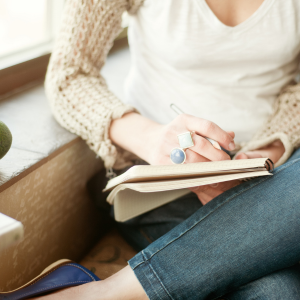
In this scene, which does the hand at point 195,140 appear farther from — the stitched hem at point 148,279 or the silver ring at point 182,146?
the stitched hem at point 148,279

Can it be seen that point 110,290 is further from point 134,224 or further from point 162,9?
point 162,9

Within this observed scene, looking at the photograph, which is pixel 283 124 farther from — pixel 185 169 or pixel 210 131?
pixel 185 169

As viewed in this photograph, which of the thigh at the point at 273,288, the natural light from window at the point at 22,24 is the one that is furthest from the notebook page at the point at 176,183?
the natural light from window at the point at 22,24

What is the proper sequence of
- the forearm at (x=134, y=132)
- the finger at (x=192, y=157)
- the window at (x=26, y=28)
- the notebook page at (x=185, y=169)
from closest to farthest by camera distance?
the notebook page at (x=185, y=169), the finger at (x=192, y=157), the forearm at (x=134, y=132), the window at (x=26, y=28)

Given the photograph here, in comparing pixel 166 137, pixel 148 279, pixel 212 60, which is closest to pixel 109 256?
pixel 148 279

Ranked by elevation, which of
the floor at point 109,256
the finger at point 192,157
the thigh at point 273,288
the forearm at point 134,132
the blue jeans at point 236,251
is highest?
the finger at point 192,157

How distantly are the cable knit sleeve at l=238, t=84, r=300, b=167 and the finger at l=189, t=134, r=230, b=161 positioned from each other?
0.25m

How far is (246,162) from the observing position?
419mm

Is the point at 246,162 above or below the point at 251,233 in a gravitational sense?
above

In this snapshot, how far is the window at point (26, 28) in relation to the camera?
3.09ft

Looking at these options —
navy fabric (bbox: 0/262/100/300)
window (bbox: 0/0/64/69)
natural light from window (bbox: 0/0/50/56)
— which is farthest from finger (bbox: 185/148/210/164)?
natural light from window (bbox: 0/0/50/56)

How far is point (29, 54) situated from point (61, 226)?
604 mm

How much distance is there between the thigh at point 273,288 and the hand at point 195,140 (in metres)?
0.22

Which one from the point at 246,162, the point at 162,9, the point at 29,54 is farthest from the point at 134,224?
the point at 29,54
